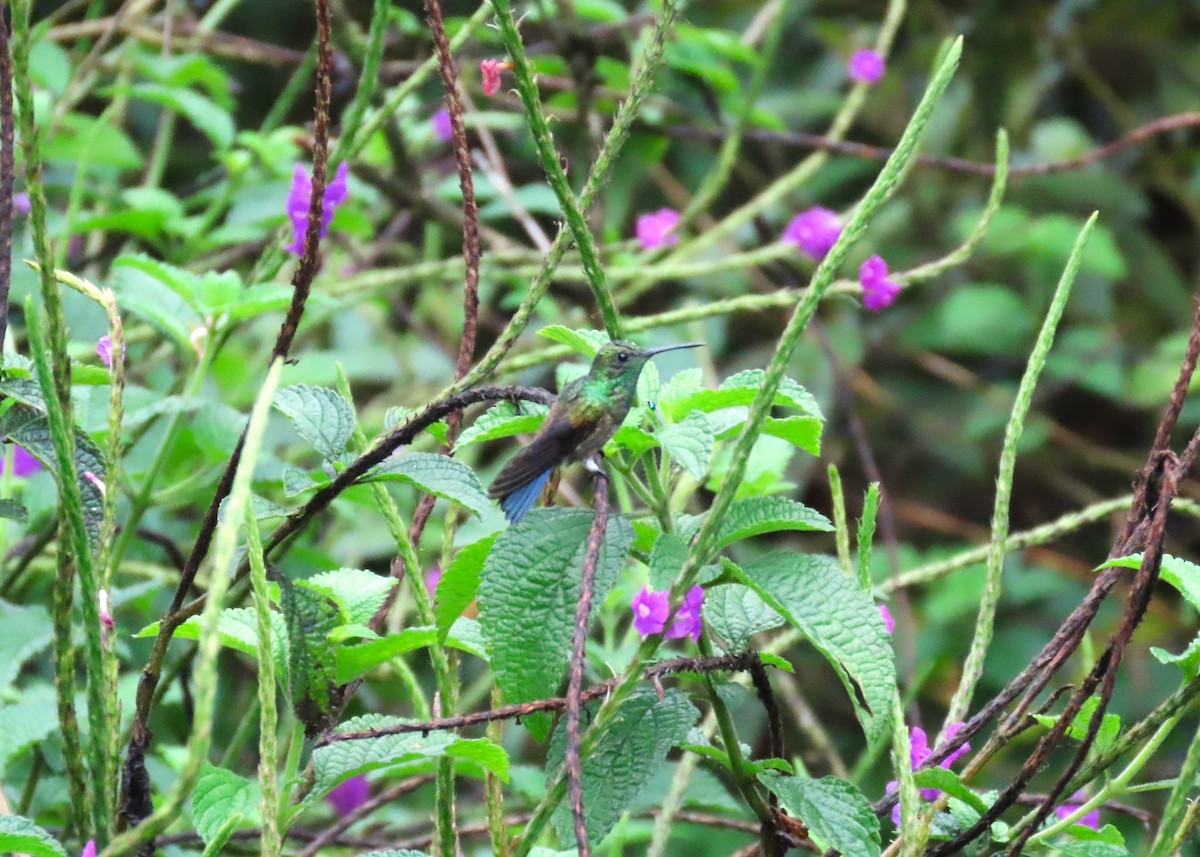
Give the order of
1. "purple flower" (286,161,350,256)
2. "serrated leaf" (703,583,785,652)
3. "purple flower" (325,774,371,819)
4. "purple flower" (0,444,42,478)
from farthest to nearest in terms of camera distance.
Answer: "purple flower" (325,774,371,819) < "purple flower" (0,444,42,478) < "purple flower" (286,161,350,256) < "serrated leaf" (703,583,785,652)

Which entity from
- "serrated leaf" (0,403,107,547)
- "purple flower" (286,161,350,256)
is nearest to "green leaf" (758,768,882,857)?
"serrated leaf" (0,403,107,547)

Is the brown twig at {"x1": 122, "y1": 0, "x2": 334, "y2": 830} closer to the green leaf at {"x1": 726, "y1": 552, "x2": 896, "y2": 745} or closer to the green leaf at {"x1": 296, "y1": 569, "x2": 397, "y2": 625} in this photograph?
the green leaf at {"x1": 296, "y1": 569, "x2": 397, "y2": 625}

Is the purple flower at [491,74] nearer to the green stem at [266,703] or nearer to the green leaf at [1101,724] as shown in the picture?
the green stem at [266,703]

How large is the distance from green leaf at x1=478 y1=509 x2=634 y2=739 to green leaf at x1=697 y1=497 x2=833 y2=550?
0.18ft

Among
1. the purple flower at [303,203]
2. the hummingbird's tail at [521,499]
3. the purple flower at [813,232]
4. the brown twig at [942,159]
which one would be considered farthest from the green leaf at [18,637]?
the brown twig at [942,159]

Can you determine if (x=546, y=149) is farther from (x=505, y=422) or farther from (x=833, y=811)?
(x=833, y=811)

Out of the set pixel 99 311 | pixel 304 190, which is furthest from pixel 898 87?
pixel 304 190

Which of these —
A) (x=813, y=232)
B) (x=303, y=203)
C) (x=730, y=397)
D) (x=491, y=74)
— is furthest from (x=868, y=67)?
(x=730, y=397)

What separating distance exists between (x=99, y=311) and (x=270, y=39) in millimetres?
2322

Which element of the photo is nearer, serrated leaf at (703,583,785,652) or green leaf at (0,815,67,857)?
green leaf at (0,815,67,857)

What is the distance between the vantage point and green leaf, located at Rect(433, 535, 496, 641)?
0.62 m

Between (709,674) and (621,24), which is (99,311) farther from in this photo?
(709,674)

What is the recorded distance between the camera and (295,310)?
Result: 59 cm

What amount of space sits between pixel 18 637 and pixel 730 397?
0.73 meters
